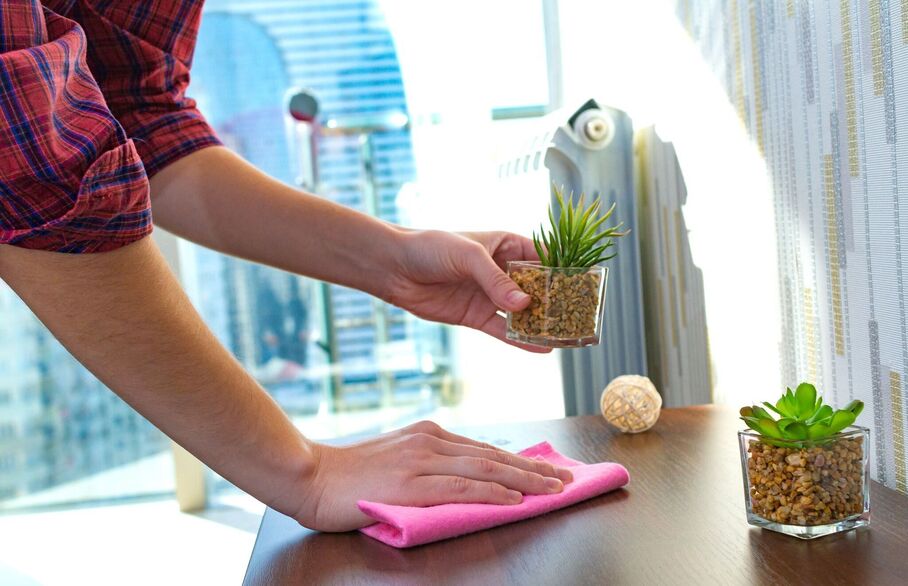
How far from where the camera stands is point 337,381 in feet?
9.30

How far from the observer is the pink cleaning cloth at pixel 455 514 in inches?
28.0

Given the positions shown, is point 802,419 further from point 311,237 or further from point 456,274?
point 311,237

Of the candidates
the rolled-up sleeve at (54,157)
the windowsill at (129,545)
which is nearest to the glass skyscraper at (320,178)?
the windowsill at (129,545)

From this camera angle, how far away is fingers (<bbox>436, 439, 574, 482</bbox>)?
0.81 meters

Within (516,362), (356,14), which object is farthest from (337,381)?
(356,14)

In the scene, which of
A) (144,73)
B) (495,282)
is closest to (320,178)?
(144,73)

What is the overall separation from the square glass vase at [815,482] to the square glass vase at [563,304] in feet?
0.66

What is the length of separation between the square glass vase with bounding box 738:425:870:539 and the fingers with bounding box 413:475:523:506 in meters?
0.21

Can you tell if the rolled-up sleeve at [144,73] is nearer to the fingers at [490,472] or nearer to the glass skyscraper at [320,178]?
the fingers at [490,472]

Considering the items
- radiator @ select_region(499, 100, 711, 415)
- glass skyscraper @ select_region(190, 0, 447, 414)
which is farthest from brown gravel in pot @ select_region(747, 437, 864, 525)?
glass skyscraper @ select_region(190, 0, 447, 414)

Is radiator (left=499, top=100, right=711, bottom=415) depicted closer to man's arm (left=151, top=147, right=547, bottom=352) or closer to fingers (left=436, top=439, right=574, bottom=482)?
man's arm (left=151, top=147, right=547, bottom=352)

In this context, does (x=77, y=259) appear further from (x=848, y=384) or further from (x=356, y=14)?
(x=356, y=14)

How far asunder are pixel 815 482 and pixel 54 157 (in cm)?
59

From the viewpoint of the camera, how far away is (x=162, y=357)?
2.32 ft
